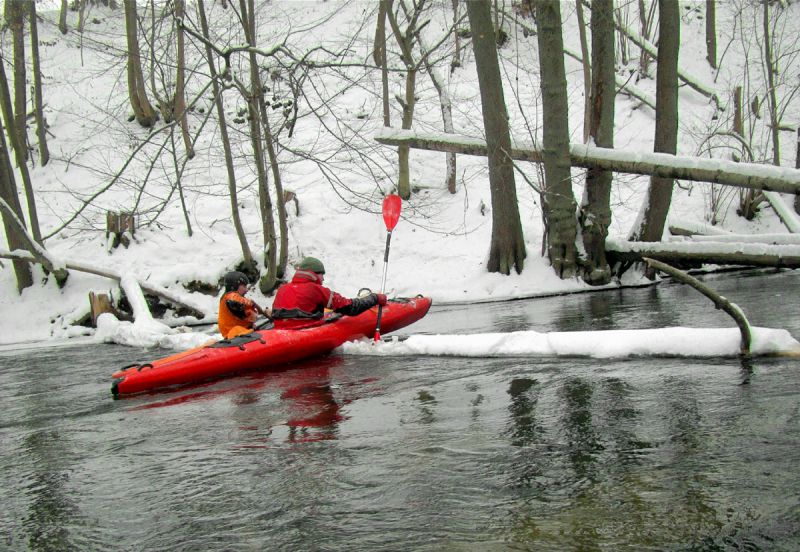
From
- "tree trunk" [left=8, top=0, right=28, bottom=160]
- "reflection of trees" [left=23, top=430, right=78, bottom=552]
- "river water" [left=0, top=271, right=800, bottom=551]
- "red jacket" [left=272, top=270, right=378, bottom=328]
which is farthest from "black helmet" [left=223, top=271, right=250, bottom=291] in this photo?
"tree trunk" [left=8, top=0, right=28, bottom=160]

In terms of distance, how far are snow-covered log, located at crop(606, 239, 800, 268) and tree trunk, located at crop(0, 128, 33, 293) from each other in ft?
34.6

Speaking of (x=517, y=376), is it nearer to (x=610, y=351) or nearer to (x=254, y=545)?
(x=610, y=351)

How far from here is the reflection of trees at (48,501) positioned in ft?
10.4

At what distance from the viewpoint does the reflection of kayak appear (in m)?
6.58

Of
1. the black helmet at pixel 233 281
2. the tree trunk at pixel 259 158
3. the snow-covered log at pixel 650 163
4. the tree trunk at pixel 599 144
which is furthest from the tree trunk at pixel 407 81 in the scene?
the black helmet at pixel 233 281

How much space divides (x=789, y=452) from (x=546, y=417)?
1.36m

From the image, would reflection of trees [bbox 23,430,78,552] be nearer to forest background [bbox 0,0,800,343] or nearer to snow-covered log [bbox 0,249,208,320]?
forest background [bbox 0,0,800,343]

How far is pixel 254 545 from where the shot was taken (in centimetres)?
294

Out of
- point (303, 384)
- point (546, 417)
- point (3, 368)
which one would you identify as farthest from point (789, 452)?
point (3, 368)

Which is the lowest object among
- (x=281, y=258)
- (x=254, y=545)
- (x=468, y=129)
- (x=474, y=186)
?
(x=254, y=545)

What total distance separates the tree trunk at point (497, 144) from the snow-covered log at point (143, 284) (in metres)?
5.31

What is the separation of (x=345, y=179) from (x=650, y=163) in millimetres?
10243

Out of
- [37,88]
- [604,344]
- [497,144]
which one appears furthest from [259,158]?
[37,88]

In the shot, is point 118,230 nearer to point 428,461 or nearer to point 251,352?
point 251,352
